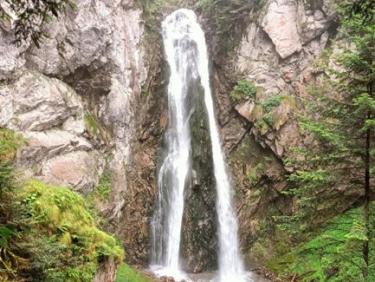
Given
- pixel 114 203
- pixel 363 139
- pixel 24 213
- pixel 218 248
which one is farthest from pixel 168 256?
pixel 24 213

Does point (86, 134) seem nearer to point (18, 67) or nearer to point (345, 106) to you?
point (18, 67)

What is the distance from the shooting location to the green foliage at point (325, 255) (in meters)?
8.36

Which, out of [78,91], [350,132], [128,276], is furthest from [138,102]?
[350,132]

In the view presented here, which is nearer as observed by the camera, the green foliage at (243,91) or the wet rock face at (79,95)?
the wet rock face at (79,95)

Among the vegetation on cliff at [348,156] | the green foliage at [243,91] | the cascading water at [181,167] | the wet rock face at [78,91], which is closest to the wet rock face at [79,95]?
the wet rock face at [78,91]

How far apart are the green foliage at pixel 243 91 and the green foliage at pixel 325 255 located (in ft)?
21.8

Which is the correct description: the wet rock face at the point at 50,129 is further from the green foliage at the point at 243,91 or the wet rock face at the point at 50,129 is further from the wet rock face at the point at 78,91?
the green foliage at the point at 243,91

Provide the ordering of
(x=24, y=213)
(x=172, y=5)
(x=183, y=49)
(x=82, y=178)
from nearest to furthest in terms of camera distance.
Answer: (x=24, y=213)
(x=82, y=178)
(x=183, y=49)
(x=172, y=5)

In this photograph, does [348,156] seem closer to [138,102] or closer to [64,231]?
[64,231]

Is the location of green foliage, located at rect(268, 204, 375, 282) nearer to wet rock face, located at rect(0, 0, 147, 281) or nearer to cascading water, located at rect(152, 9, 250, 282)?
cascading water, located at rect(152, 9, 250, 282)

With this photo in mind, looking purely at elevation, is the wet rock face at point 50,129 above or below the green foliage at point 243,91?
below

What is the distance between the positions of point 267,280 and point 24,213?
12219 mm

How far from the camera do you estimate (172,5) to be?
21906 mm

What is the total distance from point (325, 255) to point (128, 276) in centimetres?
617
